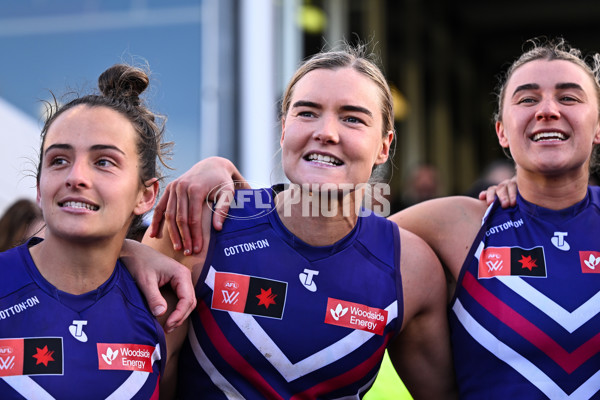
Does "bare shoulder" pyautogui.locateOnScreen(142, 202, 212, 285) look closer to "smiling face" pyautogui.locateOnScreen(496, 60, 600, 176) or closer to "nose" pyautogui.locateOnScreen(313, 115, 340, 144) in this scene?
"nose" pyautogui.locateOnScreen(313, 115, 340, 144)

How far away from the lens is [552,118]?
2695 millimetres

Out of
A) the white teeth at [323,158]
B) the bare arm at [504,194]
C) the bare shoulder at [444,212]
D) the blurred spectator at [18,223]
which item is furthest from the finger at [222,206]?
the blurred spectator at [18,223]

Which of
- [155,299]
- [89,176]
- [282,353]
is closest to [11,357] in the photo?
[155,299]

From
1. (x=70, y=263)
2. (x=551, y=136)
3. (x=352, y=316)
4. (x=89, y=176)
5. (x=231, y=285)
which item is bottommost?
(x=352, y=316)

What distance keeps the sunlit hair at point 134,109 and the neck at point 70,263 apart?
8.6 inches

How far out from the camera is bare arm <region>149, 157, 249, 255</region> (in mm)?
2578

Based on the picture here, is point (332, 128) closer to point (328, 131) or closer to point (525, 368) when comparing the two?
point (328, 131)

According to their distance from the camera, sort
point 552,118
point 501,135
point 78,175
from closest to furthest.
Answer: point 78,175 < point 552,118 < point 501,135

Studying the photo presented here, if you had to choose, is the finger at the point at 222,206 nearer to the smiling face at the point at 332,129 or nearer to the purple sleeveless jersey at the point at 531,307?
the smiling face at the point at 332,129

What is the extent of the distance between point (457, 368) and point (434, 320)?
18cm

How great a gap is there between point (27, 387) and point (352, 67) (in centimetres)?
148

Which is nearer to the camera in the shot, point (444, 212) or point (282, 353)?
point (282, 353)

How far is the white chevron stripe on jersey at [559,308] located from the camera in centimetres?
256

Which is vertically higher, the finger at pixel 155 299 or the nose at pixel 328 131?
the nose at pixel 328 131
